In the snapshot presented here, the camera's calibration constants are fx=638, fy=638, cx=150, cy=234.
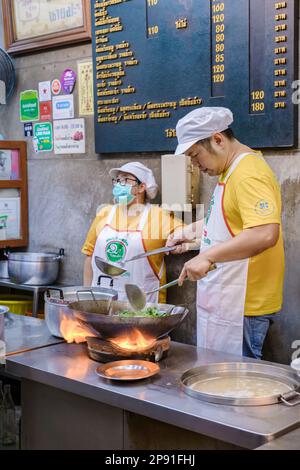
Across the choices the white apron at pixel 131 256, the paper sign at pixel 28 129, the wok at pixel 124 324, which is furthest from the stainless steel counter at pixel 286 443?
the paper sign at pixel 28 129

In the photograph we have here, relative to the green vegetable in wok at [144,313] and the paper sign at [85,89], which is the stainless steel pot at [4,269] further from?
the green vegetable in wok at [144,313]

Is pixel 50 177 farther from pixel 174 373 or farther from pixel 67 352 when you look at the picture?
pixel 174 373

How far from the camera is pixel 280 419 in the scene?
2.03 meters

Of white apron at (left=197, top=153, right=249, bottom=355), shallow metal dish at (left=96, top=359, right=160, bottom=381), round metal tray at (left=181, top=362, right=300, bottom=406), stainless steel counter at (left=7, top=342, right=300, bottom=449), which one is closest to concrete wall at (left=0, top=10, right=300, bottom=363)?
white apron at (left=197, top=153, right=249, bottom=355)

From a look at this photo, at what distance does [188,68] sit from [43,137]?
1.65 metres

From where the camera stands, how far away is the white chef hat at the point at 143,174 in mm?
4184

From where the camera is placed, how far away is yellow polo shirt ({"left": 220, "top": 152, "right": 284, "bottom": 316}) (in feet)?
9.50

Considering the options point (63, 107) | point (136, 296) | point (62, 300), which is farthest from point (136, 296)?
point (63, 107)

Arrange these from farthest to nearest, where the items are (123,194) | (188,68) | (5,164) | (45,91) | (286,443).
Result: (5,164) → (45,91) → (123,194) → (188,68) → (286,443)

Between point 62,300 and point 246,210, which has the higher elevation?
point 246,210

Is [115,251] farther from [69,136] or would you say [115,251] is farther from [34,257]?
[69,136]

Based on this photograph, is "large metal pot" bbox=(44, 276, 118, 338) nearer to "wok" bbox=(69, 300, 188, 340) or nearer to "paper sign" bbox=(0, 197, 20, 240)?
"wok" bbox=(69, 300, 188, 340)

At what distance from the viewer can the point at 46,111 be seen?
513 centimetres
